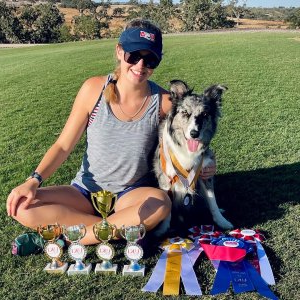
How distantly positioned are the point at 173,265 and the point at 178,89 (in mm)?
1572

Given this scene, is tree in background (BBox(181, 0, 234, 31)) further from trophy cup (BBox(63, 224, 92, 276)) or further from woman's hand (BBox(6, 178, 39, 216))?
trophy cup (BBox(63, 224, 92, 276))

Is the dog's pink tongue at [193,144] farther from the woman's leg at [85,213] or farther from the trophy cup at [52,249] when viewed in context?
the trophy cup at [52,249]

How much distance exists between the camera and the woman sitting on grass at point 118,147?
3.28 m

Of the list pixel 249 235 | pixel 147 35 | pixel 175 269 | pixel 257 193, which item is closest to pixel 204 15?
pixel 257 193

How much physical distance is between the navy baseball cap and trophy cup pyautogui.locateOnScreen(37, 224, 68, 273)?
1498 millimetres

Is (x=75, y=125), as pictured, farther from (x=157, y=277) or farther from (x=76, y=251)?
(x=157, y=277)

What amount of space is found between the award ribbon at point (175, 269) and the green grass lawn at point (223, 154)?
6cm

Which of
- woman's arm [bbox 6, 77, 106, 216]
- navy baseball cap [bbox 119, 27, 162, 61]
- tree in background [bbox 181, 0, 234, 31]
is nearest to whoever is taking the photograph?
navy baseball cap [bbox 119, 27, 162, 61]

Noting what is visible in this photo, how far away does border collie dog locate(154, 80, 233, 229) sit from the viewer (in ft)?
12.2

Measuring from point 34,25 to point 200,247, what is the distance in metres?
52.5

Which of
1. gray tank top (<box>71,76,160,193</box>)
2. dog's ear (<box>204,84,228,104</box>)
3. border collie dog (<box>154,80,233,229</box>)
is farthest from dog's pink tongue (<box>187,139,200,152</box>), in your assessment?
dog's ear (<box>204,84,228,104</box>)

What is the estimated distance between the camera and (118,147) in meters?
3.57

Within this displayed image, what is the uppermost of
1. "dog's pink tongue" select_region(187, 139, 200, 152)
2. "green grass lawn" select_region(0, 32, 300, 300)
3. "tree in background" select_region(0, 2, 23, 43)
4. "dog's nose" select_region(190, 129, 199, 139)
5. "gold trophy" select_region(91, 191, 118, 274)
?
"dog's nose" select_region(190, 129, 199, 139)

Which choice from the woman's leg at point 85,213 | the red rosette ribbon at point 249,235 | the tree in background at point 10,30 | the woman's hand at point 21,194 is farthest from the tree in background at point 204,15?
the woman's hand at point 21,194
